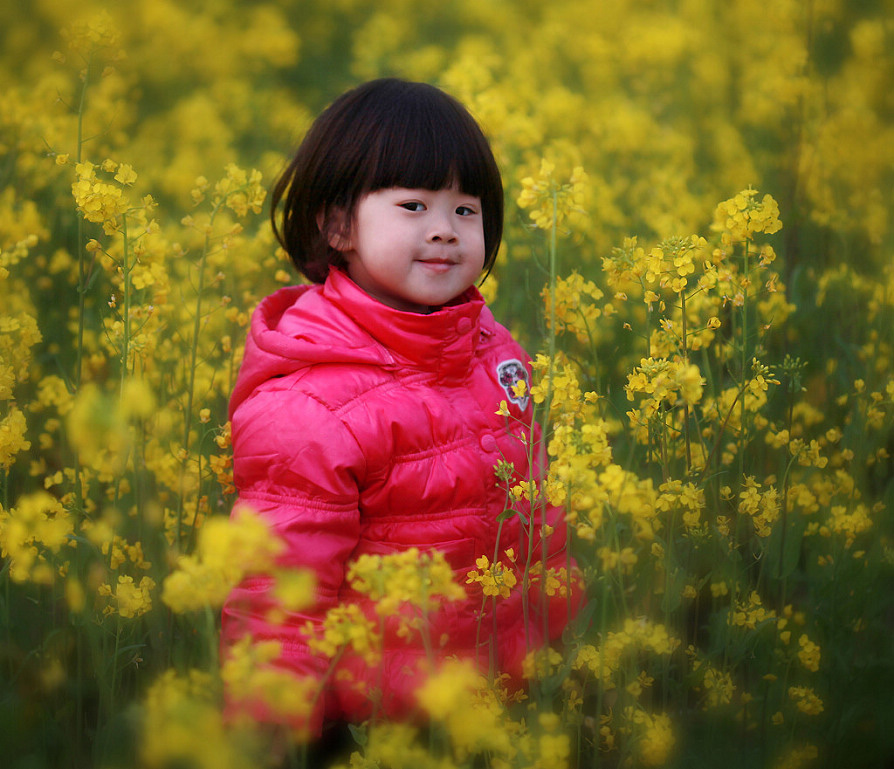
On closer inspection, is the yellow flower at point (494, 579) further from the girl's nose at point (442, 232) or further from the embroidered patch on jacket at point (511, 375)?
the girl's nose at point (442, 232)

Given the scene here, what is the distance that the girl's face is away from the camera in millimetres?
2074

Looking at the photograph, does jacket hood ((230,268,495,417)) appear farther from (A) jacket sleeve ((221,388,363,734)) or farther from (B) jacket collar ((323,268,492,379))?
(A) jacket sleeve ((221,388,363,734))

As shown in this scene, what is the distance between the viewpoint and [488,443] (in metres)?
2.11

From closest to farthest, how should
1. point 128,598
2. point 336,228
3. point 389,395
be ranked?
1. point 128,598
2. point 389,395
3. point 336,228

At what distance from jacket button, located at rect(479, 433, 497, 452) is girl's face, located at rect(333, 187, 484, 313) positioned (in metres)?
0.32

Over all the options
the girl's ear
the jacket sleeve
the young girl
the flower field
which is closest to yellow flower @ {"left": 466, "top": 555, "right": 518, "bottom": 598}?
the flower field

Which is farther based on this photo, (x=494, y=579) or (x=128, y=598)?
(x=128, y=598)

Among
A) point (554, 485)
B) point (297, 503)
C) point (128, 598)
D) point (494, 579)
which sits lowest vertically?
point (128, 598)

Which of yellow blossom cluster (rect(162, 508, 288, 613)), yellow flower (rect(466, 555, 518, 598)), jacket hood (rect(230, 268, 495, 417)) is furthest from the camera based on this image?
jacket hood (rect(230, 268, 495, 417))

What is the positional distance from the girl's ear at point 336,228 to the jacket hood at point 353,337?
0.06m

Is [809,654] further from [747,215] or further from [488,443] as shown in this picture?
[747,215]

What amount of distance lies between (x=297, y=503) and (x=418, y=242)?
0.62m

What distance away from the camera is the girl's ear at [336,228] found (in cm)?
217

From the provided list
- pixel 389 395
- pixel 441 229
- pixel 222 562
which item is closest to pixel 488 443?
pixel 389 395
